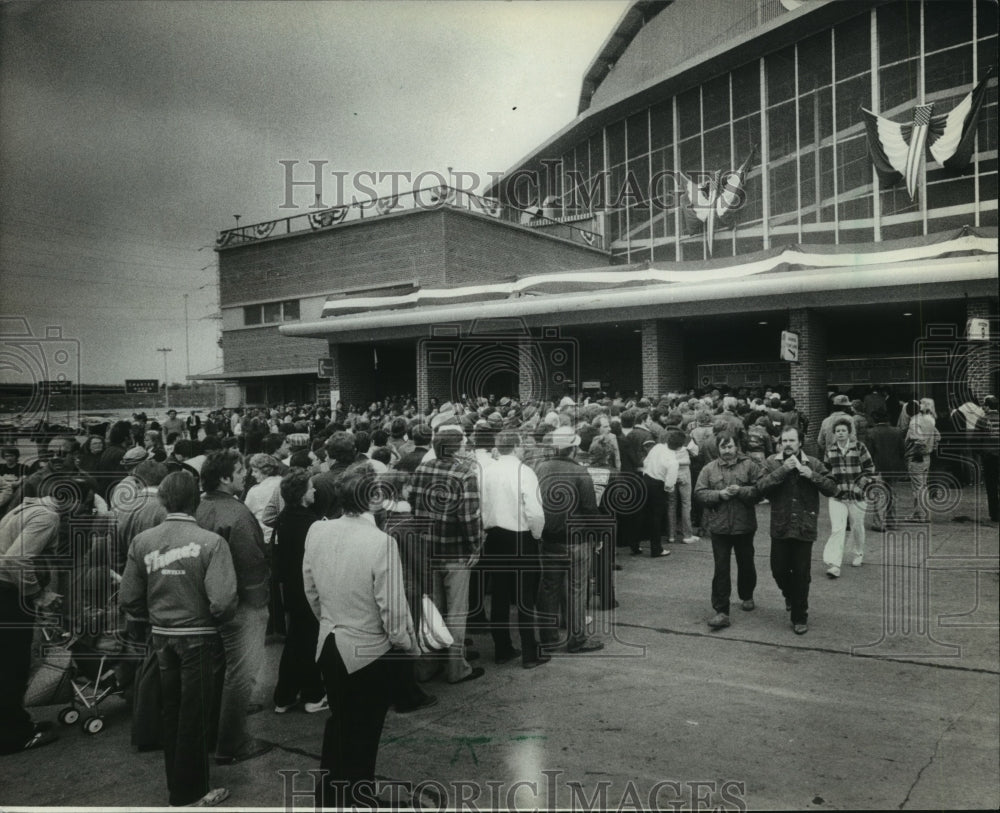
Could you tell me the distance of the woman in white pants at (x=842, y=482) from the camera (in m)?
7.41

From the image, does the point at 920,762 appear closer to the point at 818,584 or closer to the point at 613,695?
the point at 613,695

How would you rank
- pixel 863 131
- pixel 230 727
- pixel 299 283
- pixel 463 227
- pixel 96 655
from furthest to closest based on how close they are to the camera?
1. pixel 299 283
2. pixel 463 227
3. pixel 863 131
4. pixel 96 655
5. pixel 230 727

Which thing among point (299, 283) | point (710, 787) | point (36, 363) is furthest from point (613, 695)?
point (299, 283)

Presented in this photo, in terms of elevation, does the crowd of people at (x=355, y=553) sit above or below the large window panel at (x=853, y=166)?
below

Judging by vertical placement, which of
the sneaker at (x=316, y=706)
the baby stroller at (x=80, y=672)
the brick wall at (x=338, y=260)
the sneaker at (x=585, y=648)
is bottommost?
the sneaker at (x=316, y=706)

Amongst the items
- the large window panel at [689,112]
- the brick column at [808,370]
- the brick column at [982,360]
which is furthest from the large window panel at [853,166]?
the brick column at [982,360]

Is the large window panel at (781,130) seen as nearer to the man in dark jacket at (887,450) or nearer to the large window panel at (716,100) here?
the large window panel at (716,100)

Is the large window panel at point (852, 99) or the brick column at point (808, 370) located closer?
the brick column at point (808, 370)

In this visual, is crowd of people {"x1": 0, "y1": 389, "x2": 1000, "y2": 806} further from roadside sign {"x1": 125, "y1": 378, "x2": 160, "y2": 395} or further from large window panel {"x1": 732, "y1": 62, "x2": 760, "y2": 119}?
large window panel {"x1": 732, "y1": 62, "x2": 760, "y2": 119}

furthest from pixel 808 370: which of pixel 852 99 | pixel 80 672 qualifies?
pixel 80 672

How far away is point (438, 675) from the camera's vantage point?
5480mm

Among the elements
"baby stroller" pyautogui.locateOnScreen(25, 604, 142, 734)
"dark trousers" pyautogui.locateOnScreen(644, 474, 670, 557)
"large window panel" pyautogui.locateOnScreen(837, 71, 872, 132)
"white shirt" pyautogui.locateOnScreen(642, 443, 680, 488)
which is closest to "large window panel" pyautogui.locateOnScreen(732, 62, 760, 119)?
"large window panel" pyautogui.locateOnScreen(837, 71, 872, 132)

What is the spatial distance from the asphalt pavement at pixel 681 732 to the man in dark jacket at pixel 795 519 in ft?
1.09

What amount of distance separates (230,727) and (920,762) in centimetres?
381
